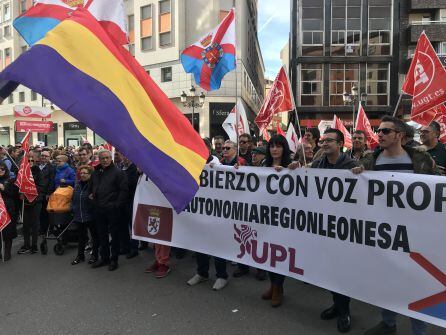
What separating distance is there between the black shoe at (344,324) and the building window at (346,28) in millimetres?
33193

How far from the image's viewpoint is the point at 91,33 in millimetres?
3525

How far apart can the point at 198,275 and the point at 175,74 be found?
24.8 metres

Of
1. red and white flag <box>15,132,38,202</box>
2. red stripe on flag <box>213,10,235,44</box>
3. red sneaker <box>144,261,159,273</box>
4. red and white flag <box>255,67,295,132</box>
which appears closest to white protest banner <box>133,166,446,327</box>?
red sneaker <box>144,261,159,273</box>

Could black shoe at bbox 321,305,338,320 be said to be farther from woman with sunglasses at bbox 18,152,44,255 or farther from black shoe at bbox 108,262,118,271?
woman with sunglasses at bbox 18,152,44,255

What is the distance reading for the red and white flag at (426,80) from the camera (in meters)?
6.20

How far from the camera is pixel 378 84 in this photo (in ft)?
111

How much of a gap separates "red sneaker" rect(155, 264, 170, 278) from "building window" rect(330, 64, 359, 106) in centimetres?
3101

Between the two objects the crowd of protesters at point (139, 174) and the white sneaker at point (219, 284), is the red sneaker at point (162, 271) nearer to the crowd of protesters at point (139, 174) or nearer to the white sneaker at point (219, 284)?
the crowd of protesters at point (139, 174)

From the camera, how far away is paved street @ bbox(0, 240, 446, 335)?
3.93 m

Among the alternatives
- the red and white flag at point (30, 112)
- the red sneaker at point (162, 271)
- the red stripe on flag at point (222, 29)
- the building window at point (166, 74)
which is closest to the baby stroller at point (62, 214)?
the red sneaker at point (162, 271)

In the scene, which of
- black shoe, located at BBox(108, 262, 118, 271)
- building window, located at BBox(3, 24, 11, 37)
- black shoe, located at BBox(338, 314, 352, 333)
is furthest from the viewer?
building window, located at BBox(3, 24, 11, 37)

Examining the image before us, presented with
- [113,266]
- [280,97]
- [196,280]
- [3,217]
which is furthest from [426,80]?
[3,217]

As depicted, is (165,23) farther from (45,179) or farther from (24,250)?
(24,250)

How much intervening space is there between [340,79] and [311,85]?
98.2 inches
